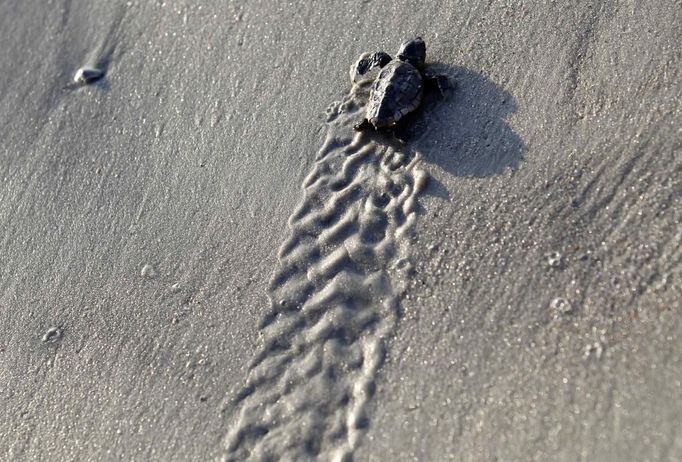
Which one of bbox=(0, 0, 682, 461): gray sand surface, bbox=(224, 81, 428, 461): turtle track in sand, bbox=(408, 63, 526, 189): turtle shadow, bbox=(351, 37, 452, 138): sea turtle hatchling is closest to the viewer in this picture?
bbox=(0, 0, 682, 461): gray sand surface

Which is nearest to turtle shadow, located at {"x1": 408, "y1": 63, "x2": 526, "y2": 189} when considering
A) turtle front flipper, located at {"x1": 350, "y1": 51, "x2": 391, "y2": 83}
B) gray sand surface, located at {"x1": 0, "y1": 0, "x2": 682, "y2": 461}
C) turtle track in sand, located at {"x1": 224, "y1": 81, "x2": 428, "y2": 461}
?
gray sand surface, located at {"x1": 0, "y1": 0, "x2": 682, "y2": 461}

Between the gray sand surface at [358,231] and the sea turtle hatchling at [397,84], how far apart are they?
0.11 m

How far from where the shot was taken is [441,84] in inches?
117

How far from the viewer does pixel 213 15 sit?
362 cm

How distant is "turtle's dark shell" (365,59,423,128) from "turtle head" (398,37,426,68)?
6 cm

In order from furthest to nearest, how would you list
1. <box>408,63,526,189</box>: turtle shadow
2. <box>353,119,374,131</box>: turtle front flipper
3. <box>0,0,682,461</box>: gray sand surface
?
<box>353,119,374,131</box>: turtle front flipper, <box>408,63,526,189</box>: turtle shadow, <box>0,0,682,461</box>: gray sand surface

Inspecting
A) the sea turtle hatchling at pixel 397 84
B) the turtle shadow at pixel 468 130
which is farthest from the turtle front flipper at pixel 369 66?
the turtle shadow at pixel 468 130

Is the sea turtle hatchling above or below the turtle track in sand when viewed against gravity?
above

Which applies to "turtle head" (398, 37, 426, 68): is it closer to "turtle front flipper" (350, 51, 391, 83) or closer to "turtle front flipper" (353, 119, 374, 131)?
"turtle front flipper" (350, 51, 391, 83)

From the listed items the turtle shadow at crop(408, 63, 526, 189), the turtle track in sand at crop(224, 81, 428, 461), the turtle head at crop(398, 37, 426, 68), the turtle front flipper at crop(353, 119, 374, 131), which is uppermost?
the turtle head at crop(398, 37, 426, 68)

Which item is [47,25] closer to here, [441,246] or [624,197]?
[441,246]

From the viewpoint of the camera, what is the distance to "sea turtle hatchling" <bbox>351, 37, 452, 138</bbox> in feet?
9.31

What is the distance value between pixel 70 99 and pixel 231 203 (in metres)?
1.25

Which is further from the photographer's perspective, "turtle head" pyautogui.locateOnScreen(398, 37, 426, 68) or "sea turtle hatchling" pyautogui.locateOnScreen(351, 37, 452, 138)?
"turtle head" pyautogui.locateOnScreen(398, 37, 426, 68)
